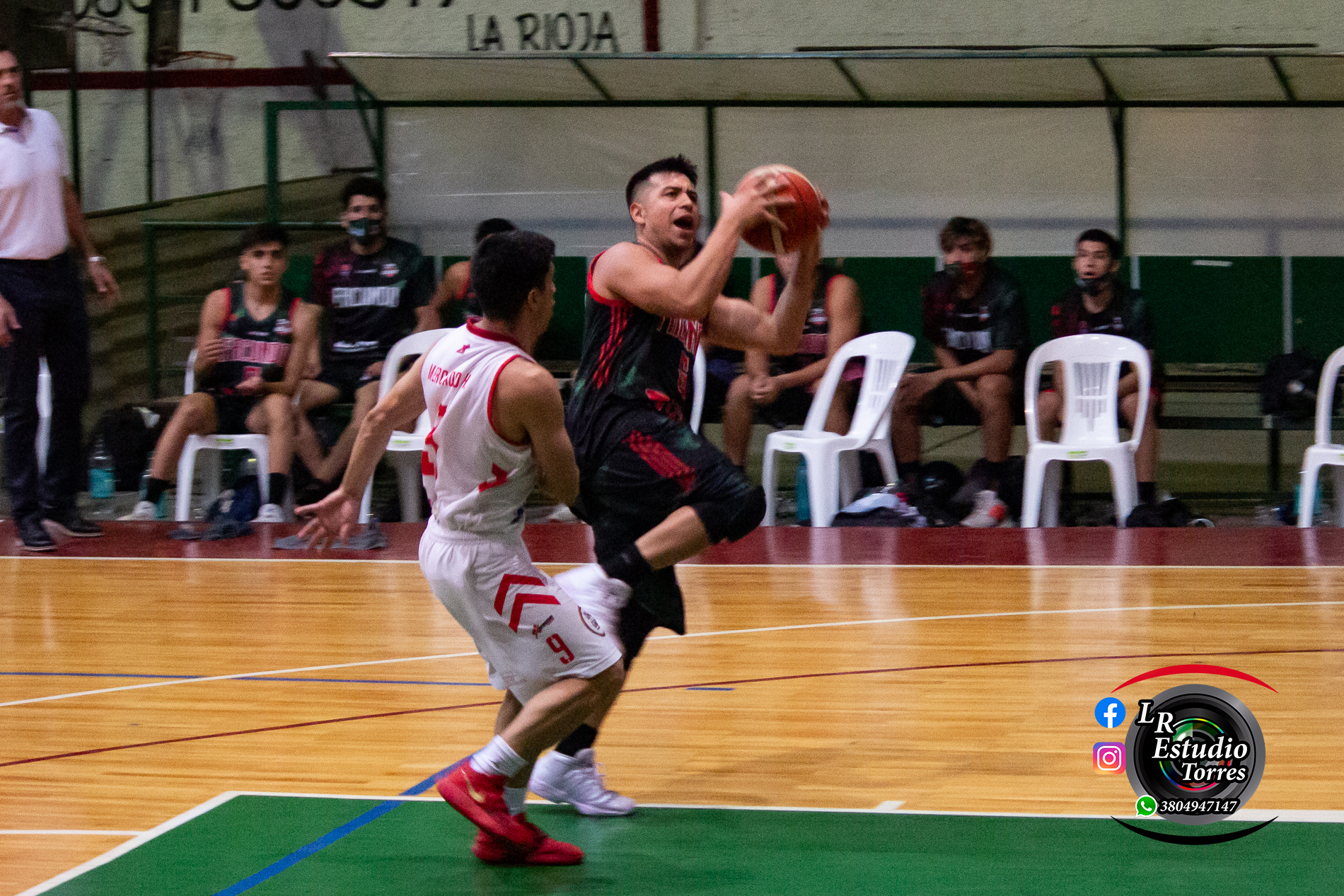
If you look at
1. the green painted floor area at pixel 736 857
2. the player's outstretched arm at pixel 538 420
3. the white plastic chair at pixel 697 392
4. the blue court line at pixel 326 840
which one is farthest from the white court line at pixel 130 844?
the white plastic chair at pixel 697 392

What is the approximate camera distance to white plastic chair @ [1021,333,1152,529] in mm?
8258

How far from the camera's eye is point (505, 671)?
3.37 meters

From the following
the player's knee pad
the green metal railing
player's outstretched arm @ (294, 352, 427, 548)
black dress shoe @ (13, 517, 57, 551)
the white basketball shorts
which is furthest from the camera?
the green metal railing

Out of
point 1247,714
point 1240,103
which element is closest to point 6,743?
point 1247,714

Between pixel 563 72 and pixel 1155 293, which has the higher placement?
pixel 563 72

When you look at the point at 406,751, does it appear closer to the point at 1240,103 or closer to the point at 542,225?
the point at 542,225

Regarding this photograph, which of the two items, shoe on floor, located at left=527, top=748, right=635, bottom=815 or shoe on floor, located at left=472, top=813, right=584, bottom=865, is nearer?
shoe on floor, located at left=472, top=813, right=584, bottom=865

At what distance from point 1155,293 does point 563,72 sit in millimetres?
3913

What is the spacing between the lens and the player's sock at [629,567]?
3750mm

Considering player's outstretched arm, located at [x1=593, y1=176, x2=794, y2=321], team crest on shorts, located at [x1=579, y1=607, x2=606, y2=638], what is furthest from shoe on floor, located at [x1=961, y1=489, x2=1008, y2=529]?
team crest on shorts, located at [x1=579, y1=607, x2=606, y2=638]

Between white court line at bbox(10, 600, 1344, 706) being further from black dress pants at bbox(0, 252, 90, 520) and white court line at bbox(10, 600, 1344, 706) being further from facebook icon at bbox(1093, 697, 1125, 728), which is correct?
black dress pants at bbox(0, 252, 90, 520)

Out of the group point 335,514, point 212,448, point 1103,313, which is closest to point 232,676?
point 335,514

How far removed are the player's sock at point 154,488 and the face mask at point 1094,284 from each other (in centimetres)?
506

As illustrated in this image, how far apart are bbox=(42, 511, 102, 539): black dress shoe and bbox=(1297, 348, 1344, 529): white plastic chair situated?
611cm
